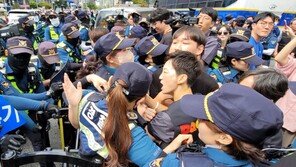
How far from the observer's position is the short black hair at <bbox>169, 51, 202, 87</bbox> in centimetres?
235

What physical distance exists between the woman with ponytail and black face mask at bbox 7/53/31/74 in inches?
64.5

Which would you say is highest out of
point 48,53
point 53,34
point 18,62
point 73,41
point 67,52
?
point 18,62

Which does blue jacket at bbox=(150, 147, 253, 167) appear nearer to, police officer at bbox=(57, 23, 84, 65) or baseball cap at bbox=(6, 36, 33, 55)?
baseball cap at bbox=(6, 36, 33, 55)

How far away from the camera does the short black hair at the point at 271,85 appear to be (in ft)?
7.27

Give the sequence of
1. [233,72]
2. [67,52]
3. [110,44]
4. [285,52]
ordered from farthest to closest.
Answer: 1. [67,52]
2. [233,72]
3. [285,52]
4. [110,44]

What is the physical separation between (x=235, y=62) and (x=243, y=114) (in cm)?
213

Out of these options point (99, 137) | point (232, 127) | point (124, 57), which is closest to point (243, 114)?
point (232, 127)

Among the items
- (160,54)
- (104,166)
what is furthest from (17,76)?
(104,166)

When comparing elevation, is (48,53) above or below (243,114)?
below

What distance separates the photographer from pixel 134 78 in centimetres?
185

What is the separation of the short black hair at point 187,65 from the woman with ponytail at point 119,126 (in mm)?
500

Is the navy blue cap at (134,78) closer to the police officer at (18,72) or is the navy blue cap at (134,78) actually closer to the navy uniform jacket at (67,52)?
the police officer at (18,72)

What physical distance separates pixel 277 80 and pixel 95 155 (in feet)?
4.65

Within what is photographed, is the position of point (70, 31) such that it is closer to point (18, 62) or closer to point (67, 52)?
point (67, 52)
